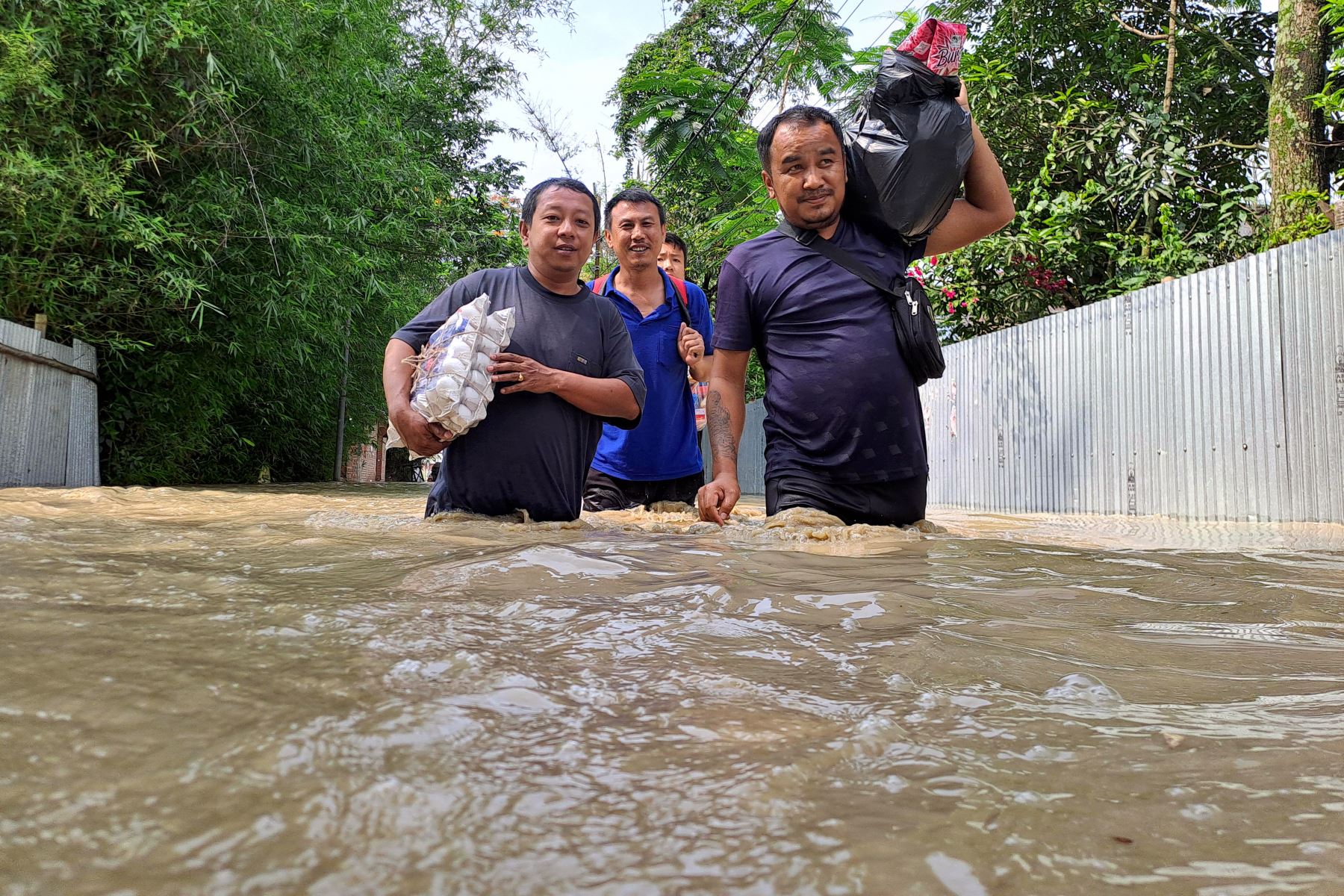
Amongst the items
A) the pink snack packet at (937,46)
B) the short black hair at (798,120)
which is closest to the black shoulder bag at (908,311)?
the short black hair at (798,120)

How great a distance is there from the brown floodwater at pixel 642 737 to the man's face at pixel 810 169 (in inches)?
64.5

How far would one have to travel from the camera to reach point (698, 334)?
4.71 m

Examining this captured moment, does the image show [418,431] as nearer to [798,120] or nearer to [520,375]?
[520,375]

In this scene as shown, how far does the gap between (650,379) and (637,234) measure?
0.76 meters

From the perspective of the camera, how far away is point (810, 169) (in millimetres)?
3068

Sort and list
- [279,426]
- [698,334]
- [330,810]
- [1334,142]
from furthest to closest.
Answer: [279,426], [1334,142], [698,334], [330,810]

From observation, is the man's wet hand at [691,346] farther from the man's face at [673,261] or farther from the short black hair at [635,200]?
the man's face at [673,261]

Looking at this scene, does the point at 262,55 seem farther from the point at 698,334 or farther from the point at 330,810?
the point at 330,810

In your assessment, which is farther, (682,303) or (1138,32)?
(1138,32)

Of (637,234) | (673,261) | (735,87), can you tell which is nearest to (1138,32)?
(735,87)

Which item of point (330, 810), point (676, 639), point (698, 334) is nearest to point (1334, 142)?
point (698, 334)

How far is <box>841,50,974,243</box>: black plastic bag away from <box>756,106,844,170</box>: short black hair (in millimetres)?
127

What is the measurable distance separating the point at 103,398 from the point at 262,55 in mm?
3847

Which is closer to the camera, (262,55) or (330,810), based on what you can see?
(330,810)
